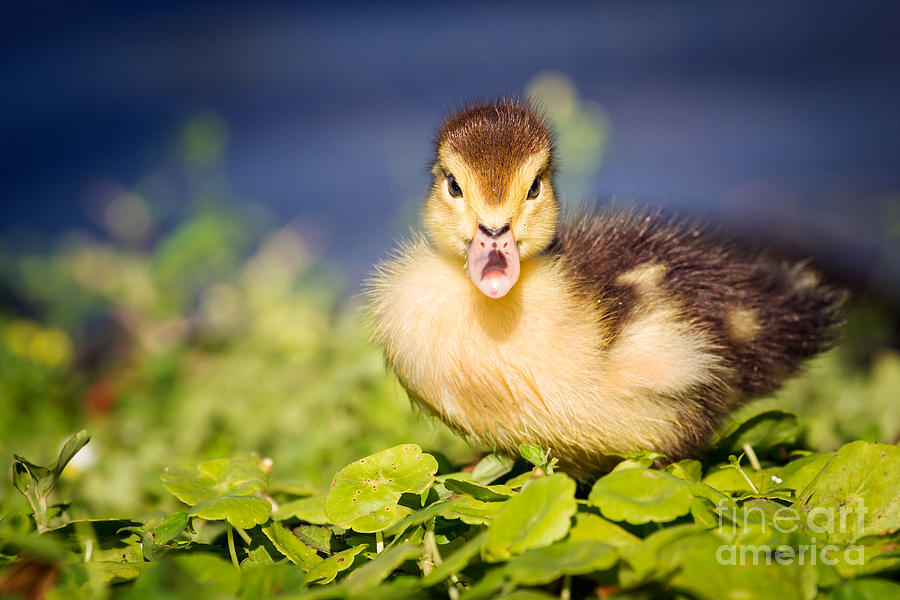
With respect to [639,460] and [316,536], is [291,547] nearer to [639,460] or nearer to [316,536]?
[316,536]

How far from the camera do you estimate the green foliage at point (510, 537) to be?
0.79m

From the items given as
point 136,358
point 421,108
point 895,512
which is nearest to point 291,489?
point 895,512

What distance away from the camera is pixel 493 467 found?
1282 mm

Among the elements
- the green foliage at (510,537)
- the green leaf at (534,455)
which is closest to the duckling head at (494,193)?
the green leaf at (534,455)

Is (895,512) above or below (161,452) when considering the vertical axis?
below

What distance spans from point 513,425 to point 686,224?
630mm

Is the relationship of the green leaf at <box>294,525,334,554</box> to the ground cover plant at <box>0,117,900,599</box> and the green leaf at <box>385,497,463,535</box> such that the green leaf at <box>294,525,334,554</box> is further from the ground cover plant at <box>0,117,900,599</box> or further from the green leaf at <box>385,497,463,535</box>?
the green leaf at <box>385,497,463,535</box>

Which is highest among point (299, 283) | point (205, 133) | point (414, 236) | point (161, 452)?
point (205, 133)

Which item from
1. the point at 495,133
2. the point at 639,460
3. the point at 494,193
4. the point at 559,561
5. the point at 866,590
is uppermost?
the point at 495,133

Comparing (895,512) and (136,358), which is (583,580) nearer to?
(895,512)

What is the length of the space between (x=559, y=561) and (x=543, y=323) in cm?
50

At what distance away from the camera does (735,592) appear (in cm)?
76

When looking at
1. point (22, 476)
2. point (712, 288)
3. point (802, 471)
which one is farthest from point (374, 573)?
point (712, 288)

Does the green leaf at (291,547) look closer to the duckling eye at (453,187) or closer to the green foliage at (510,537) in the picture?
the green foliage at (510,537)
